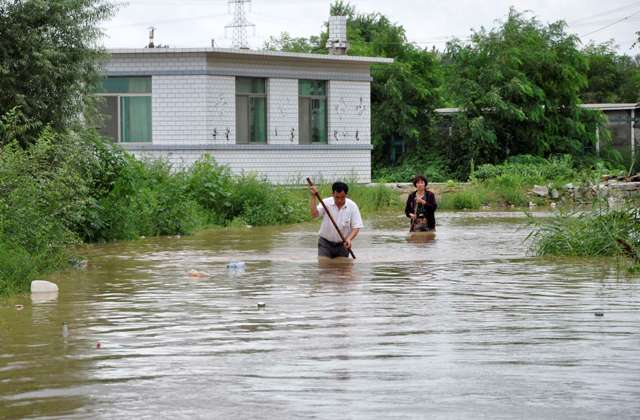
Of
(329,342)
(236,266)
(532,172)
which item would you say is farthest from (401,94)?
(329,342)

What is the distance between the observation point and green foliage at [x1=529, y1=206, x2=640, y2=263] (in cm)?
1734

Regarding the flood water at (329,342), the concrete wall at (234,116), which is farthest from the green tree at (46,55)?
the concrete wall at (234,116)

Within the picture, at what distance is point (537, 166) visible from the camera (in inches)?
1550

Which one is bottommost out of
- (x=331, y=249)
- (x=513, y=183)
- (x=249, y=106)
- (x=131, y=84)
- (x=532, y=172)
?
(x=331, y=249)

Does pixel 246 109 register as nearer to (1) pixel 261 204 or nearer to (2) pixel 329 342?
(1) pixel 261 204

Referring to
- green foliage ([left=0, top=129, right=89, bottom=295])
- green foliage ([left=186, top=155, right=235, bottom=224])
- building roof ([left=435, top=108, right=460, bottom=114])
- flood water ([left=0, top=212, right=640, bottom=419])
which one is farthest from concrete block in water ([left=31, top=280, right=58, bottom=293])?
building roof ([left=435, top=108, right=460, bottom=114])

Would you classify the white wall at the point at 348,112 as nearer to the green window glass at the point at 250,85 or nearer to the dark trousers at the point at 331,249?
the green window glass at the point at 250,85

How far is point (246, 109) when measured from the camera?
3356 centimetres

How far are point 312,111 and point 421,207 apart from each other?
12.1 meters

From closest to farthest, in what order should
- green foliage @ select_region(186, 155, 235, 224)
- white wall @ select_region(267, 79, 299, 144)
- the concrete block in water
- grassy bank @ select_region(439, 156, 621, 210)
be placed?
the concrete block in water < green foliage @ select_region(186, 155, 235, 224) < white wall @ select_region(267, 79, 299, 144) < grassy bank @ select_region(439, 156, 621, 210)

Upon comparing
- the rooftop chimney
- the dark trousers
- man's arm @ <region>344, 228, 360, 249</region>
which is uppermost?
the rooftop chimney

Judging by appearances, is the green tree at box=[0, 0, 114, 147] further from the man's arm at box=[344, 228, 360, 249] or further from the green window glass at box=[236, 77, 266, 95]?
the green window glass at box=[236, 77, 266, 95]

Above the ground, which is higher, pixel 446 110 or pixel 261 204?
pixel 446 110

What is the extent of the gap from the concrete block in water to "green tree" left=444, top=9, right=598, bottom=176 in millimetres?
27483
